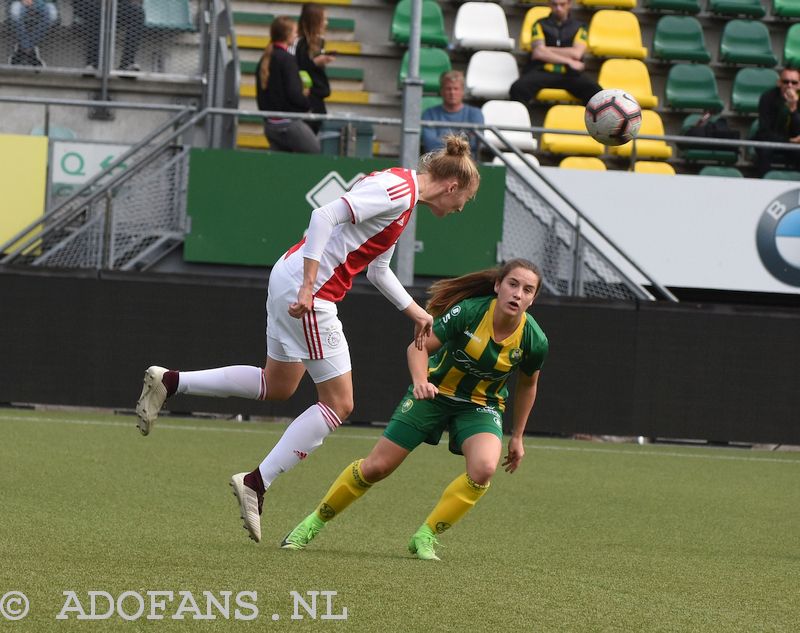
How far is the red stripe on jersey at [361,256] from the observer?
5906mm

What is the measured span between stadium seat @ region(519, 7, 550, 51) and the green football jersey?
10.8 meters

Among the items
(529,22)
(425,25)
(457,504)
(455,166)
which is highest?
(529,22)

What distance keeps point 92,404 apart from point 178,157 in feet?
8.15

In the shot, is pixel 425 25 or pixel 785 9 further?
pixel 785 9

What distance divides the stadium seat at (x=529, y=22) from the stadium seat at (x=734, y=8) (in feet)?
7.76

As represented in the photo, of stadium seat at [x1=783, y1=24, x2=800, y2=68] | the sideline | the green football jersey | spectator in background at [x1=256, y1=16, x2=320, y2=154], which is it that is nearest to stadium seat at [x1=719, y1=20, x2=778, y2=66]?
stadium seat at [x1=783, y1=24, x2=800, y2=68]

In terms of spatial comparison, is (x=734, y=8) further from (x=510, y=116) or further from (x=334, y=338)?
(x=334, y=338)

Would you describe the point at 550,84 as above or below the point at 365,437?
above

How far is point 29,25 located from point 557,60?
571cm

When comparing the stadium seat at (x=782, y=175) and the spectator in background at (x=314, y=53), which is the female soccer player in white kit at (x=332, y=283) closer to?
the spectator in background at (x=314, y=53)

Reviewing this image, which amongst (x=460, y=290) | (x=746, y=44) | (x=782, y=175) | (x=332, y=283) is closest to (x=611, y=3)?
(x=746, y=44)

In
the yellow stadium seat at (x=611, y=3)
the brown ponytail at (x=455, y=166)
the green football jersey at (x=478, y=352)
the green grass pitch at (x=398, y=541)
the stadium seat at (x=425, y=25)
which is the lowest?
the green grass pitch at (x=398, y=541)

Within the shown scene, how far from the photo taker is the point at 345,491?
19.4ft

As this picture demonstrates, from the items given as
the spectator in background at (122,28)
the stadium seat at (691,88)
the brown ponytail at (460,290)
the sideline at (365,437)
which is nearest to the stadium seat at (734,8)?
the stadium seat at (691,88)
